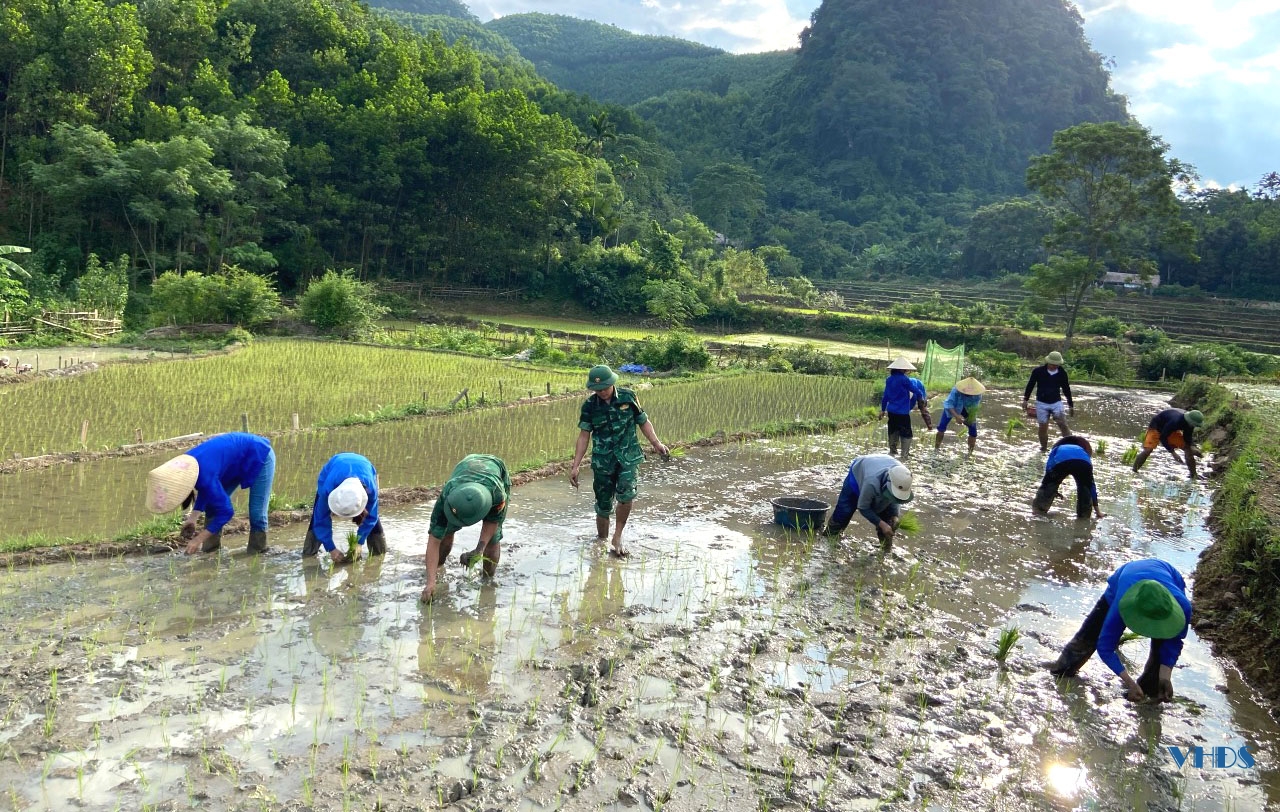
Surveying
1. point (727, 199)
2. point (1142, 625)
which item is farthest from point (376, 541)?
point (727, 199)

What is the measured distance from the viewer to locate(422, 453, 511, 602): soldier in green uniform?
5.03 metres

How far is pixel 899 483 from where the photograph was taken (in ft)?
20.4

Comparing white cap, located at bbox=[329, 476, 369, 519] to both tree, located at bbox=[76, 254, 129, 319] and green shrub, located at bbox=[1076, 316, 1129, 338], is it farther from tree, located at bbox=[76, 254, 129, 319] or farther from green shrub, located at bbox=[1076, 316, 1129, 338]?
green shrub, located at bbox=[1076, 316, 1129, 338]

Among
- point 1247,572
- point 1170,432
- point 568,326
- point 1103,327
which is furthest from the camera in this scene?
point 568,326

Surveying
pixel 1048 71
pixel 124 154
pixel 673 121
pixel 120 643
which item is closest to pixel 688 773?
pixel 120 643

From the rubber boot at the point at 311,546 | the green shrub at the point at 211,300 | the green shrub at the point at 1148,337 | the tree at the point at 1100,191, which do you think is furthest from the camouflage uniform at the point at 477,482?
the green shrub at the point at 1148,337

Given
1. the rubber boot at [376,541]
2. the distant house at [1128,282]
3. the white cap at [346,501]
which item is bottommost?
the rubber boot at [376,541]

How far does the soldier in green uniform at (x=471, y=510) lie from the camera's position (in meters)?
5.03

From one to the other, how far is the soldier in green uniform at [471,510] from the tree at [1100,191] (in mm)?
26979

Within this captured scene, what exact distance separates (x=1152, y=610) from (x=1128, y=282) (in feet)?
157

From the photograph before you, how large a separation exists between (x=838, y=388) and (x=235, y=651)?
15.9 metres

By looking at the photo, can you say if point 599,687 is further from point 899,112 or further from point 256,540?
point 899,112

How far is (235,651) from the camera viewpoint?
4684 millimetres

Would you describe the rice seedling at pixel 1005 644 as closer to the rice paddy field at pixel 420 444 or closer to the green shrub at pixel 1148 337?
the rice paddy field at pixel 420 444
